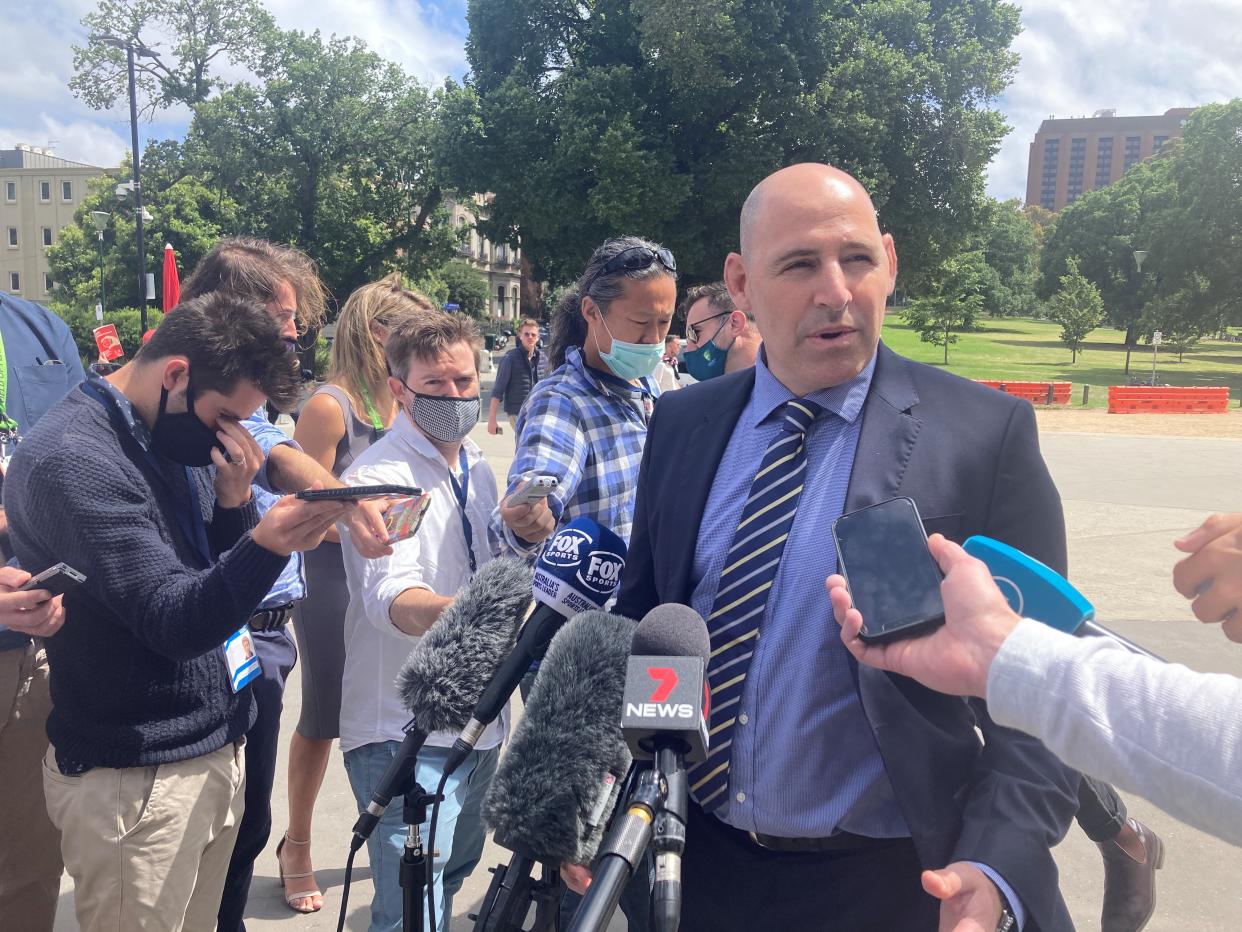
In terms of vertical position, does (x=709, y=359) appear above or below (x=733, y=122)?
below

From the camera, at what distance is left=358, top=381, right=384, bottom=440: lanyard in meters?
3.75

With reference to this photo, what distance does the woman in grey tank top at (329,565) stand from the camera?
3.47 metres

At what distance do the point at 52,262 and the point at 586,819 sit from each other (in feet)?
173

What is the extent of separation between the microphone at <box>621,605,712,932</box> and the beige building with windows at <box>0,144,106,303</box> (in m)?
90.8

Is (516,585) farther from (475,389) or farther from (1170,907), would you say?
(1170,907)

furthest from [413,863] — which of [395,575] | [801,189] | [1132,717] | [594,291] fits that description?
[594,291]

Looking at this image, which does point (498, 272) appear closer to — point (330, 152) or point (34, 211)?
point (34, 211)

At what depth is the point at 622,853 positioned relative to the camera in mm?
1173

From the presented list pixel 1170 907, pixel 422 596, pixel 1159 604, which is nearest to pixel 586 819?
pixel 422 596

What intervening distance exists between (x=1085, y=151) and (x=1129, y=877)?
176011mm

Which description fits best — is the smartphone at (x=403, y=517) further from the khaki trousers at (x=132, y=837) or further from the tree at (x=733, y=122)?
the tree at (x=733, y=122)

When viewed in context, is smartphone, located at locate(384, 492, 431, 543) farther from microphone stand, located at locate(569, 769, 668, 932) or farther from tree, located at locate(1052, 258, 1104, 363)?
tree, located at locate(1052, 258, 1104, 363)

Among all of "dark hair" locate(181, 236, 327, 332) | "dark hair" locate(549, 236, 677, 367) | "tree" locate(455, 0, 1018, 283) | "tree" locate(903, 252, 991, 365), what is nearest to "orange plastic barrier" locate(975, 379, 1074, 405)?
"tree" locate(455, 0, 1018, 283)

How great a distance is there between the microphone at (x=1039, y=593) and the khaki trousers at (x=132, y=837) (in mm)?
1975
